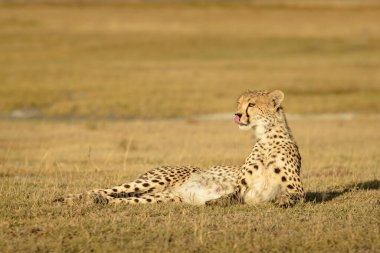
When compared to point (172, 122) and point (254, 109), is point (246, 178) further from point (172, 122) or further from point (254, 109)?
point (172, 122)

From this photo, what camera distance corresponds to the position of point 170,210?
29.3 ft

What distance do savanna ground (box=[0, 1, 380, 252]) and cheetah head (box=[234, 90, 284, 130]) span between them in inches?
42.4

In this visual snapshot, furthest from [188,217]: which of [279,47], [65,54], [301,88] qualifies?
[279,47]

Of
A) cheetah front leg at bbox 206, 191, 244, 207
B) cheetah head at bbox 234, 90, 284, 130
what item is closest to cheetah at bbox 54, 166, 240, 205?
cheetah front leg at bbox 206, 191, 244, 207

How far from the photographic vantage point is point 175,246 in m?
7.35

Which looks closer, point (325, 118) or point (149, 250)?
point (149, 250)

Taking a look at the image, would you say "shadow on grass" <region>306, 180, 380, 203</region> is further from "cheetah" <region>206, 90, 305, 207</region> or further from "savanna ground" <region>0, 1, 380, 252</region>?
"cheetah" <region>206, 90, 305, 207</region>

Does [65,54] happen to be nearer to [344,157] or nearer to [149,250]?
[344,157]

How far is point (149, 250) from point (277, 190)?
8.02 ft

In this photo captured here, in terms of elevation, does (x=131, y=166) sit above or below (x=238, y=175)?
below

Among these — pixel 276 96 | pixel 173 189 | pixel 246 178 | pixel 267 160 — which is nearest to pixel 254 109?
pixel 276 96

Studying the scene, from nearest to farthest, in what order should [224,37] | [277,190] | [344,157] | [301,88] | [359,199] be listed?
[277,190] < [359,199] < [344,157] < [301,88] < [224,37]

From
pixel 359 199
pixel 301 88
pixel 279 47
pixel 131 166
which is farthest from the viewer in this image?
pixel 279 47

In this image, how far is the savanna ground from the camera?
7.84 metres
